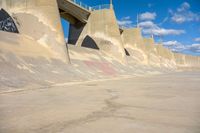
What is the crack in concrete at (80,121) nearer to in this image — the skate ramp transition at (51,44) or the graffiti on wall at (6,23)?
the skate ramp transition at (51,44)

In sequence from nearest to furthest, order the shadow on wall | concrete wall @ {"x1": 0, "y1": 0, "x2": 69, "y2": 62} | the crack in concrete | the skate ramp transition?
the crack in concrete < the skate ramp transition < concrete wall @ {"x1": 0, "y1": 0, "x2": 69, "y2": 62} < the shadow on wall

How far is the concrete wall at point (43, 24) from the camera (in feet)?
72.3

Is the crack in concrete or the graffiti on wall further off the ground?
the graffiti on wall

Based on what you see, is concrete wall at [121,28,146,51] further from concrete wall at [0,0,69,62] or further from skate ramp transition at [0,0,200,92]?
concrete wall at [0,0,69,62]

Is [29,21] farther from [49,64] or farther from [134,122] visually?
[134,122]

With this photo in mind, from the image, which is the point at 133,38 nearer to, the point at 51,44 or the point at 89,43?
the point at 89,43

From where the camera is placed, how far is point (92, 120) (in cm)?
523

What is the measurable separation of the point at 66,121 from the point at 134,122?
151cm

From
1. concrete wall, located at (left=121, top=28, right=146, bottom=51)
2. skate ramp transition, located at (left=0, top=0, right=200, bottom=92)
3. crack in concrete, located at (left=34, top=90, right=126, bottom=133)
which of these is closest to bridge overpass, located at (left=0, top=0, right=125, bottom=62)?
skate ramp transition, located at (left=0, top=0, right=200, bottom=92)

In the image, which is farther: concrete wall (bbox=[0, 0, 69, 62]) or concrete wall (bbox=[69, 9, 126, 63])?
concrete wall (bbox=[69, 9, 126, 63])

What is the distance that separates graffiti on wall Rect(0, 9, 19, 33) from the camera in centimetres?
2483

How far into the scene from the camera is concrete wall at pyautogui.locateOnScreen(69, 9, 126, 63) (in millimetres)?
36156

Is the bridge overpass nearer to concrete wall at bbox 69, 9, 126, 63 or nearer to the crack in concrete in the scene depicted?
concrete wall at bbox 69, 9, 126, 63

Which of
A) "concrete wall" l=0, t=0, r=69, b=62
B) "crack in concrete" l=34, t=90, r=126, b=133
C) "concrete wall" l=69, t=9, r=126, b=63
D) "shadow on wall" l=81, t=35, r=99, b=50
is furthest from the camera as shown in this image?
"shadow on wall" l=81, t=35, r=99, b=50
